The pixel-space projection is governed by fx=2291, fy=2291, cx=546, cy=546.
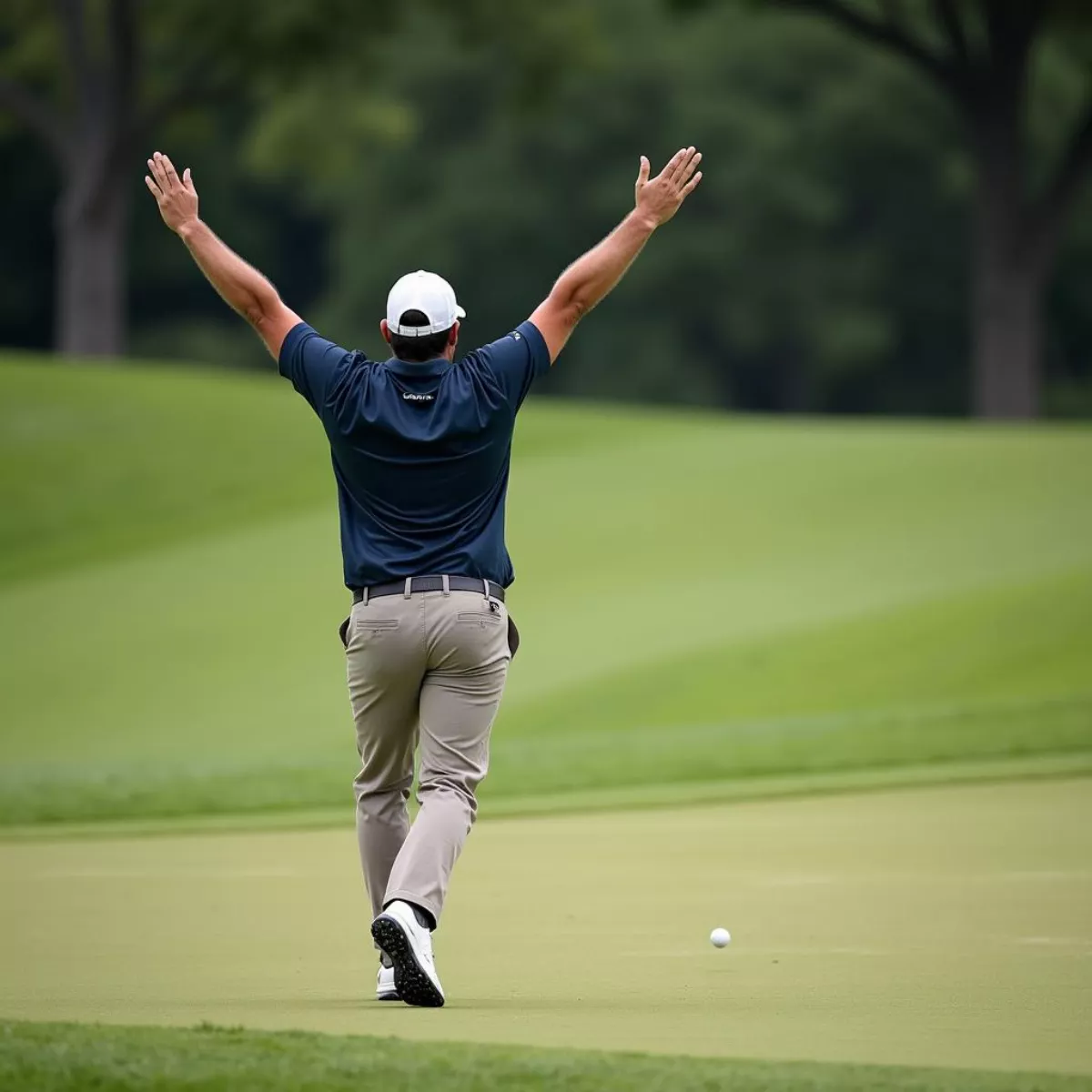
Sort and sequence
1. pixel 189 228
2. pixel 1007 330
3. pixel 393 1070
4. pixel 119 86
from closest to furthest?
pixel 393 1070 < pixel 189 228 < pixel 119 86 < pixel 1007 330

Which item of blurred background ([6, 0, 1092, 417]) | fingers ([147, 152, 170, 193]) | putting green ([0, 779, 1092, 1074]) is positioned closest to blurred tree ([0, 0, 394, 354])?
blurred background ([6, 0, 1092, 417])

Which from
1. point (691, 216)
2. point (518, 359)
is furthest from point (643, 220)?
point (691, 216)

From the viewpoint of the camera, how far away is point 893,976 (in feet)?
19.4

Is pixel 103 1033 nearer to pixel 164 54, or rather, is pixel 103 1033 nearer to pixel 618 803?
pixel 618 803

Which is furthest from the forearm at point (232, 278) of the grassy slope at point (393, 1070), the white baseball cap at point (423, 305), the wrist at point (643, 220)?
the grassy slope at point (393, 1070)

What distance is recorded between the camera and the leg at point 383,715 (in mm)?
5941

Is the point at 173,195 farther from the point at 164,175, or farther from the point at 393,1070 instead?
the point at 393,1070

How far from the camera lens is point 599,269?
6.11 metres

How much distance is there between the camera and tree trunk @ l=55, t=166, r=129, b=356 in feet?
126

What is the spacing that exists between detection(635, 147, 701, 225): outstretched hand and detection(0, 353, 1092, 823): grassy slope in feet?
20.4

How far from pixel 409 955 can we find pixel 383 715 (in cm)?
79

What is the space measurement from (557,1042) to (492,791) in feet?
24.8

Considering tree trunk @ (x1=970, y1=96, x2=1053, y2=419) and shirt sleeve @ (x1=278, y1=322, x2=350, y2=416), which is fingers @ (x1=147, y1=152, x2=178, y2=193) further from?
tree trunk @ (x1=970, y1=96, x2=1053, y2=419)

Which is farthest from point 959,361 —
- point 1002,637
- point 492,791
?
point 492,791
